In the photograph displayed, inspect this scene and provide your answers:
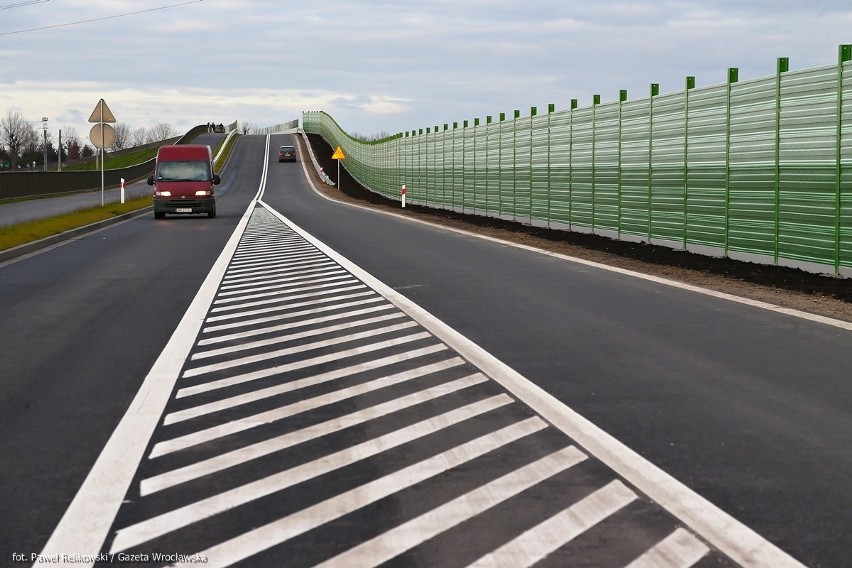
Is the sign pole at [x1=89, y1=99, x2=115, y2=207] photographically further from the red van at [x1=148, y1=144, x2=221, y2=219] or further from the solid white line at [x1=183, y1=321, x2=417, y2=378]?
the solid white line at [x1=183, y1=321, x2=417, y2=378]

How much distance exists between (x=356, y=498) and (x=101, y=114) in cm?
3223

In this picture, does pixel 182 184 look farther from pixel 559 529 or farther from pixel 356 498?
pixel 559 529

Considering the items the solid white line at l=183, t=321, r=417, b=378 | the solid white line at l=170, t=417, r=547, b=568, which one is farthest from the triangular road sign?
the solid white line at l=170, t=417, r=547, b=568

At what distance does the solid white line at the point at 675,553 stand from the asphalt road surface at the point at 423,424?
0.9 inches

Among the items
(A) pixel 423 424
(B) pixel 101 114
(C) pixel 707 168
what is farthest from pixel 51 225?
(A) pixel 423 424

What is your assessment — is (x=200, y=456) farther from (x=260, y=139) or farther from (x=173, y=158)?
(x=260, y=139)

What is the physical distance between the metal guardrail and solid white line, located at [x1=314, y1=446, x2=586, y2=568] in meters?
10.4

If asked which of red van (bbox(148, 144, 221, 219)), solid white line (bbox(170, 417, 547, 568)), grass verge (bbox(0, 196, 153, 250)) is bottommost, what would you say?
solid white line (bbox(170, 417, 547, 568))

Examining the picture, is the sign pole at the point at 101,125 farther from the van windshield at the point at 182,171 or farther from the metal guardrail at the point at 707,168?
the metal guardrail at the point at 707,168

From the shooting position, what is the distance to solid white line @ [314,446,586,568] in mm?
4110

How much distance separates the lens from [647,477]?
5164mm

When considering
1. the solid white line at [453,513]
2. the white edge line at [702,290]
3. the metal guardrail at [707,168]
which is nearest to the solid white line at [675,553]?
the solid white line at [453,513]

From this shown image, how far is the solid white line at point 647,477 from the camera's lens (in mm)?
4168

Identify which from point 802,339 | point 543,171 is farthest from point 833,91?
point 543,171
